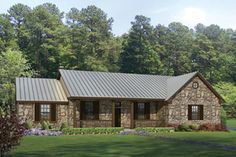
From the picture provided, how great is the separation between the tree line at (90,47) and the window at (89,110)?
94.0 feet

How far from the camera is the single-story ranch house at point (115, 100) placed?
3478 centimetres

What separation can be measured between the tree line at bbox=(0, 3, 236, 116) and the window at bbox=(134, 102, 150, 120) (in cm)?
2740

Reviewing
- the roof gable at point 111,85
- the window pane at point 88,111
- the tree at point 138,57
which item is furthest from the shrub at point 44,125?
the tree at point 138,57

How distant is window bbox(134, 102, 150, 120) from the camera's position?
38.2m

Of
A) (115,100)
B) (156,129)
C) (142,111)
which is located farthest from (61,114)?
(156,129)

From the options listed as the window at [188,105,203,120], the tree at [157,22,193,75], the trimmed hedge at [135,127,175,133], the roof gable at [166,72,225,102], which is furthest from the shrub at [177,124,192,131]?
the tree at [157,22,193,75]

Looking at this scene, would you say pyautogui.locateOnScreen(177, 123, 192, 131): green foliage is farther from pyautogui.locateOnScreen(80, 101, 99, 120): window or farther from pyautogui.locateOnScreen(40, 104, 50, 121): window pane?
pyautogui.locateOnScreen(40, 104, 50, 121): window pane

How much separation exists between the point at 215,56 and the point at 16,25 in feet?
139

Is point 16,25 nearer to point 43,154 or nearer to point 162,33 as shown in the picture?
point 162,33

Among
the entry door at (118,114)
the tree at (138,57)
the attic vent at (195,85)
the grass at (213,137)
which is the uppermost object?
the tree at (138,57)

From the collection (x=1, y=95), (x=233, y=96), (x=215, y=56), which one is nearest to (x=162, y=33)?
(x=215, y=56)

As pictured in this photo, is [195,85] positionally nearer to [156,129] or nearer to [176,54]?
[156,129]

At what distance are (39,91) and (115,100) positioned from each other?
7277 millimetres

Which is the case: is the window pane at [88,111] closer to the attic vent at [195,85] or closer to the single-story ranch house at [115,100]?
the single-story ranch house at [115,100]
